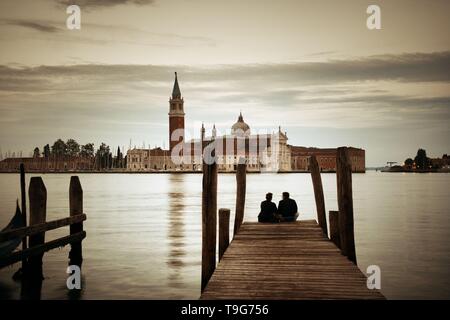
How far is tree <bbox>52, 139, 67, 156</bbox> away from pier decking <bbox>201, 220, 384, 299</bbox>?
192 meters

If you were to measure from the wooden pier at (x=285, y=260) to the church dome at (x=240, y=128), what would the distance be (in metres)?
154

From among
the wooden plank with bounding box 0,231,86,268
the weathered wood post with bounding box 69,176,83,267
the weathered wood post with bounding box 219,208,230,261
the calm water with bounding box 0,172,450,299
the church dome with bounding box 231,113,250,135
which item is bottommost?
the calm water with bounding box 0,172,450,299

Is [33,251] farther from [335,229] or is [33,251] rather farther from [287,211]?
[287,211]

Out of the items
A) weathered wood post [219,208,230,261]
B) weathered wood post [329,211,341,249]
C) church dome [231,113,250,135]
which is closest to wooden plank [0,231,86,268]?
weathered wood post [219,208,230,261]

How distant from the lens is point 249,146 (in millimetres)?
159625

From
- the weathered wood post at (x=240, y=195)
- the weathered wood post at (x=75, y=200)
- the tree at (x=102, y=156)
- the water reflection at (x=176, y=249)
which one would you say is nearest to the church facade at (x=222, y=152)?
the tree at (x=102, y=156)

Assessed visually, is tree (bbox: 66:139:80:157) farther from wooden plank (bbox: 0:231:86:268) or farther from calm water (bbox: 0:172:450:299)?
wooden plank (bbox: 0:231:86:268)

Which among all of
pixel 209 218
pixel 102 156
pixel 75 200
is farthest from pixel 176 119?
pixel 209 218

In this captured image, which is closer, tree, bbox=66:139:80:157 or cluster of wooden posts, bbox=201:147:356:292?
cluster of wooden posts, bbox=201:147:356:292

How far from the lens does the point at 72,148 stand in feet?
652

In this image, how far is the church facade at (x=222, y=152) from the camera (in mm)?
159750

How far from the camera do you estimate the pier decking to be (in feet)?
22.4
